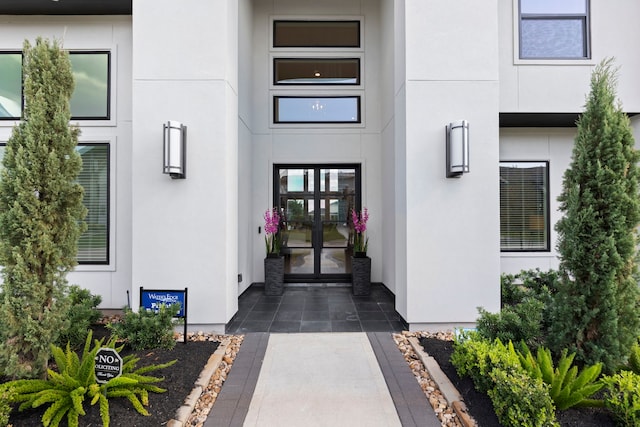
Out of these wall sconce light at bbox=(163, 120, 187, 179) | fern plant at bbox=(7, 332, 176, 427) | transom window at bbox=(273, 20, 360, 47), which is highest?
transom window at bbox=(273, 20, 360, 47)

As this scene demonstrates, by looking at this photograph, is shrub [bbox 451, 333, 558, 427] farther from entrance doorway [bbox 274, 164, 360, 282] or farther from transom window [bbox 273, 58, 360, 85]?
transom window [bbox 273, 58, 360, 85]

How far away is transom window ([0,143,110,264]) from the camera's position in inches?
176

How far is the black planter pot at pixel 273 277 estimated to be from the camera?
5.44m

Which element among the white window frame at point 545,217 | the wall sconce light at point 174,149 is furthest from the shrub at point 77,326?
the white window frame at point 545,217

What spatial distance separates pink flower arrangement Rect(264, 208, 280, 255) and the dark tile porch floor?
80 centimetres

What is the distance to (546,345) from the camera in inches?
102

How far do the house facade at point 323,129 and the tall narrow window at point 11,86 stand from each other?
0.03 m

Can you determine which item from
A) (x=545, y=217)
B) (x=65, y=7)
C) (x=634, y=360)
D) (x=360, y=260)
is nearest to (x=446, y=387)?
(x=634, y=360)

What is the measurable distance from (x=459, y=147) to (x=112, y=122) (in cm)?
468

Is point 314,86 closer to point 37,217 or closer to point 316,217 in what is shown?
point 316,217

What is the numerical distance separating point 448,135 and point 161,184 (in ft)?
11.5

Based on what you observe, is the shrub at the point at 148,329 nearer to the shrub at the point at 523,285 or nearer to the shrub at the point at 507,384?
the shrub at the point at 507,384

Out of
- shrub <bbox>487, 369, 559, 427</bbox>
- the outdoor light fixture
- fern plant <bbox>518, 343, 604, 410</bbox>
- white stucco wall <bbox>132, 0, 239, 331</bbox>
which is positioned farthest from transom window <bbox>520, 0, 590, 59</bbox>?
shrub <bbox>487, 369, 559, 427</bbox>

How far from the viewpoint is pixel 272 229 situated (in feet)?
18.1
